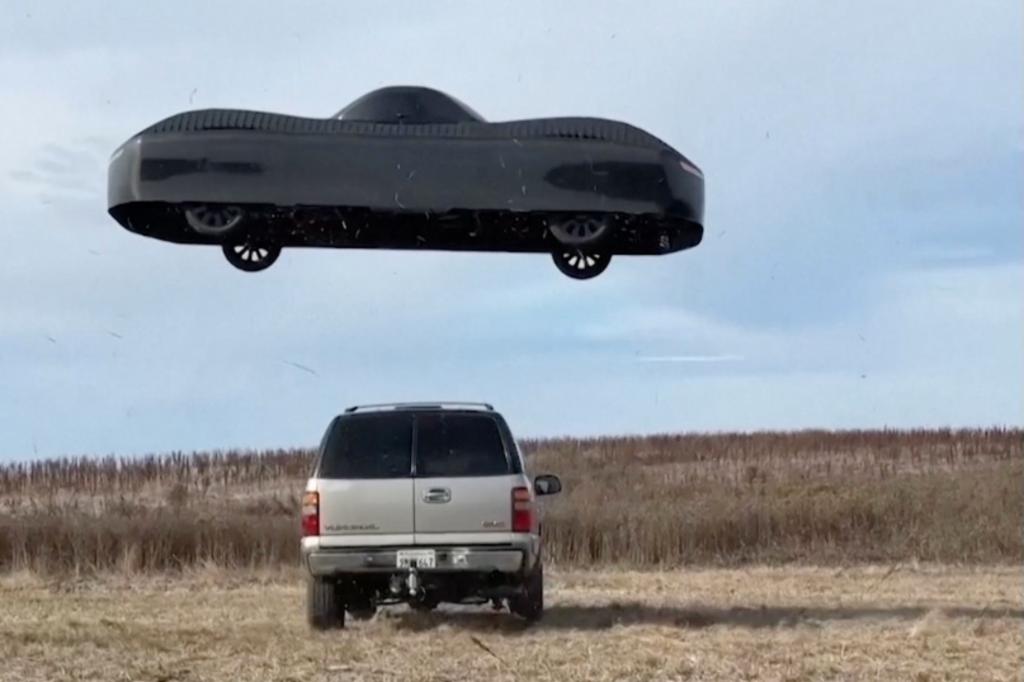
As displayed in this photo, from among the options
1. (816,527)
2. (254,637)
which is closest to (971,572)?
(816,527)

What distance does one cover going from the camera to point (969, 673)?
10.0m

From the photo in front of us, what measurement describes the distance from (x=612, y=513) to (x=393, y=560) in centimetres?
1287

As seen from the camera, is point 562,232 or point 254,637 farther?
point 254,637

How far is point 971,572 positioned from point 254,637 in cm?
1252

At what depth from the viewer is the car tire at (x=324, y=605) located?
12555mm

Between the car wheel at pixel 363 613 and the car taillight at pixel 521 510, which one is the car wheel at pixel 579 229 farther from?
the car wheel at pixel 363 613

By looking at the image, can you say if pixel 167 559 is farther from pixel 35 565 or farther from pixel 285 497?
pixel 285 497

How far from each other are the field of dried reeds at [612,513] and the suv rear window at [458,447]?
969cm

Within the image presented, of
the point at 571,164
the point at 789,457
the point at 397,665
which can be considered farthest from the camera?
the point at 789,457

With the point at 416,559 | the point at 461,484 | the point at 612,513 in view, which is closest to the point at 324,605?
the point at 416,559

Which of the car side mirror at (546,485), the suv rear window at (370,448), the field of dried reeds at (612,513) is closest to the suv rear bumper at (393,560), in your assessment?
the suv rear window at (370,448)

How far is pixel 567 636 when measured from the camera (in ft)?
39.6

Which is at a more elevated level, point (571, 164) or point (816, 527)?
point (571, 164)

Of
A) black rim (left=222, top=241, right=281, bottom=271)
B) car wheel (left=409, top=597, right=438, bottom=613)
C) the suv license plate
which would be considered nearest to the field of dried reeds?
car wheel (left=409, top=597, right=438, bottom=613)
